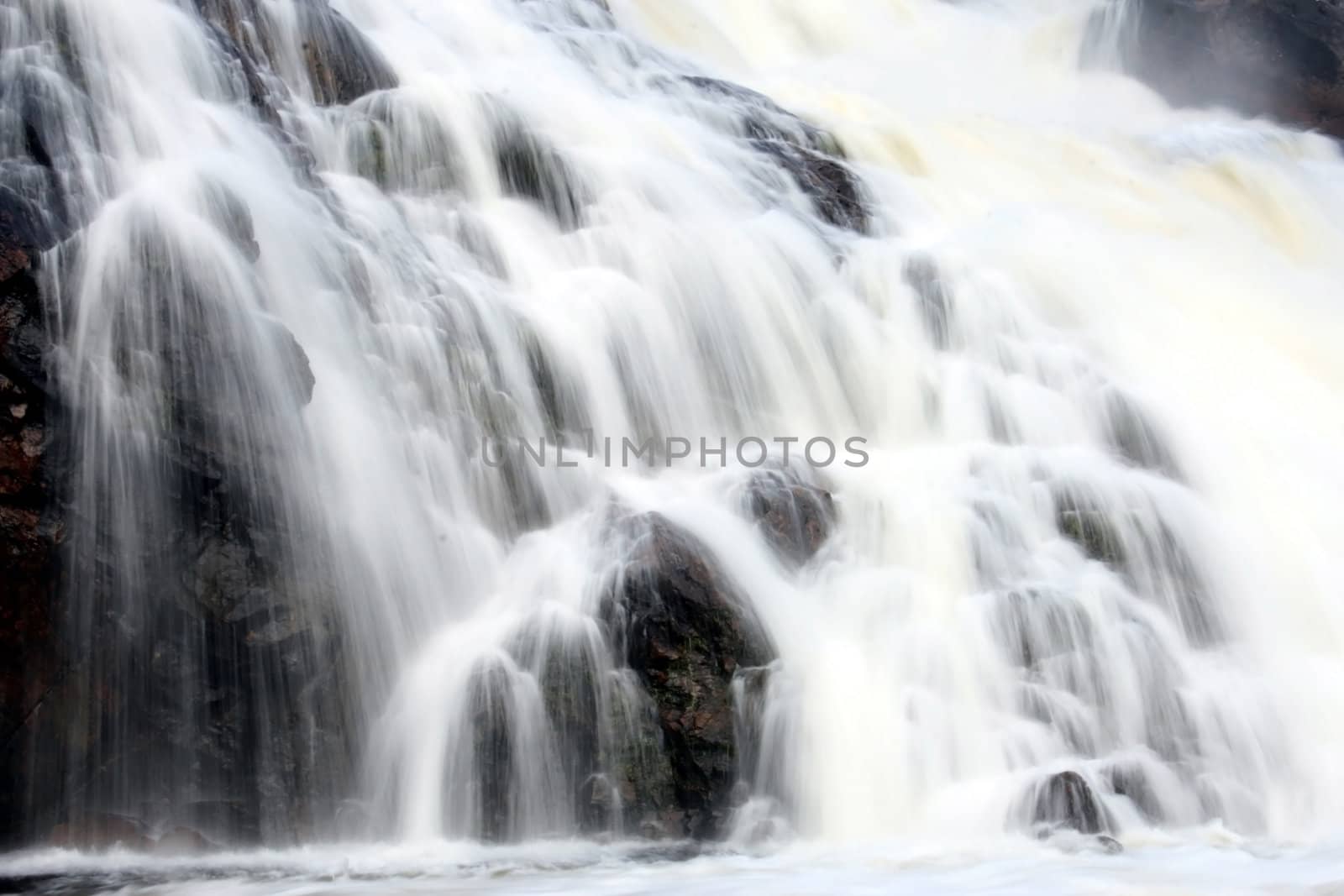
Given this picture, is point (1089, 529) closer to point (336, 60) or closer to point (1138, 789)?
point (1138, 789)

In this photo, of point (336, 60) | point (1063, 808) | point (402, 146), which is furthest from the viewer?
point (336, 60)

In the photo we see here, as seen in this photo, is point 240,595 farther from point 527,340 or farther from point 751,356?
point 751,356

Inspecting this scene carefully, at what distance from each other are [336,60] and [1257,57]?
17.6 meters

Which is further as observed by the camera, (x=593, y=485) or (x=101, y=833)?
(x=593, y=485)

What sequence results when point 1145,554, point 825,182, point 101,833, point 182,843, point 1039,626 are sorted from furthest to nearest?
1. point 825,182
2. point 1145,554
3. point 1039,626
4. point 182,843
5. point 101,833

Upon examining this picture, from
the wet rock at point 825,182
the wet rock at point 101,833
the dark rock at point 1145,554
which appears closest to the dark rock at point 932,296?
the wet rock at point 825,182

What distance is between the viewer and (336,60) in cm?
1039

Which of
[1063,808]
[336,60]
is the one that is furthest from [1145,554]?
[336,60]

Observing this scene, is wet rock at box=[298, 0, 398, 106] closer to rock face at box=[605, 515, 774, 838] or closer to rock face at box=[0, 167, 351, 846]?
rock face at box=[0, 167, 351, 846]

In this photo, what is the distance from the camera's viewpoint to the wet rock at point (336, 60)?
10.2 m

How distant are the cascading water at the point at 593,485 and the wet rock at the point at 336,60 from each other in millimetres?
35

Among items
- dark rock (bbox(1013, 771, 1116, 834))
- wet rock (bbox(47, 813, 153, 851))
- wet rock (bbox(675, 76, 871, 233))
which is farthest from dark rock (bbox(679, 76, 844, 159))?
wet rock (bbox(47, 813, 153, 851))

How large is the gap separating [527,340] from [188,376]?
9.00ft

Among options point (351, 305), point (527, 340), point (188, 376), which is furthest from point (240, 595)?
point (527, 340)
